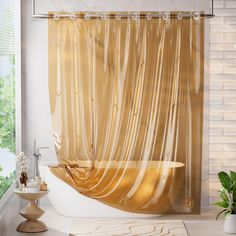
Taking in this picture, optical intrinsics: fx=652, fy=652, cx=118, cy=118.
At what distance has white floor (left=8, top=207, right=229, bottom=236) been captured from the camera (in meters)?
6.09

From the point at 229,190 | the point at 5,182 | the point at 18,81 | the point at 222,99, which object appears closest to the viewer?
the point at 229,190

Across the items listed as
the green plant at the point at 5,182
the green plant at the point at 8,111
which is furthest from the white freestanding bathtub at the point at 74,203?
the green plant at the point at 8,111

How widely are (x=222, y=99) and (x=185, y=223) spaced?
159cm

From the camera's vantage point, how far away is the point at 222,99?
7.41 meters

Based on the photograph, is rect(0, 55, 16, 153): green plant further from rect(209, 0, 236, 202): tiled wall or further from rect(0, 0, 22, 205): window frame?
rect(209, 0, 236, 202): tiled wall

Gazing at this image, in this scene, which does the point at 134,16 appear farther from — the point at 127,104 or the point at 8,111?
the point at 8,111

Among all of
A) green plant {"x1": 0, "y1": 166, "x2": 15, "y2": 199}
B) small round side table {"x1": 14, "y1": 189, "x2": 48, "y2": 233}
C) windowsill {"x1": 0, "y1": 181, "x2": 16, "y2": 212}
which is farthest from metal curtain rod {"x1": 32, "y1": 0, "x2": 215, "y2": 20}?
small round side table {"x1": 14, "y1": 189, "x2": 48, "y2": 233}

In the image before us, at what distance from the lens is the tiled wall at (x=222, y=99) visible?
737cm

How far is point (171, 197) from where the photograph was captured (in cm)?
697

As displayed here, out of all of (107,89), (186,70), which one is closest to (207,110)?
(186,70)

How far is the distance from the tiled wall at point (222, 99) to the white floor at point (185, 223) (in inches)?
26.3

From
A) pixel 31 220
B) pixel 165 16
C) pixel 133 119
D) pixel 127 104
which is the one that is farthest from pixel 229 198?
pixel 165 16

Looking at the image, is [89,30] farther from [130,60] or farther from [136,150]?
[136,150]

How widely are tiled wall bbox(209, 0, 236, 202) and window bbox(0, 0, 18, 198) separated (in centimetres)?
221
